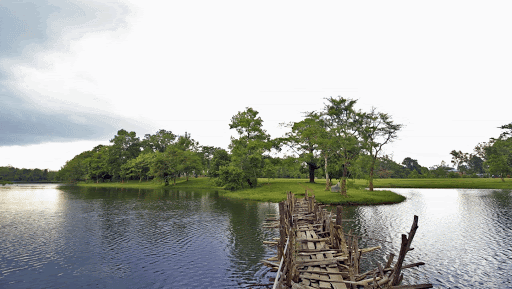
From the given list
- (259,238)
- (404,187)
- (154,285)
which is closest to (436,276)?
(259,238)

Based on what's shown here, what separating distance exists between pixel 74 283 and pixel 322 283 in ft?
48.1

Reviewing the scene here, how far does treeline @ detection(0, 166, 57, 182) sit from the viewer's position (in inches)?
7087

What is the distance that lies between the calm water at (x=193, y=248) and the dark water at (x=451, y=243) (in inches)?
3.1

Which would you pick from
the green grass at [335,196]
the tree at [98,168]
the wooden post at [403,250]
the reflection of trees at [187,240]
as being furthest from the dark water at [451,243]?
the tree at [98,168]

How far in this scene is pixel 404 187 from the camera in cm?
9356

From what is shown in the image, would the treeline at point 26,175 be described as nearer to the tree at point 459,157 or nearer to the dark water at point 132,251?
the dark water at point 132,251

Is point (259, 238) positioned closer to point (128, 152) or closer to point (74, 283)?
point (74, 283)

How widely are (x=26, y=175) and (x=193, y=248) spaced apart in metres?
229

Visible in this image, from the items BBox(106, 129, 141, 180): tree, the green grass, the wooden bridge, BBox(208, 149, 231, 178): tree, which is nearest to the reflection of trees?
the wooden bridge

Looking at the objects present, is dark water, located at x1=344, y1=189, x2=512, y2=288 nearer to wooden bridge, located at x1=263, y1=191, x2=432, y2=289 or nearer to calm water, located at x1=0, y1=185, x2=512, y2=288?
calm water, located at x1=0, y1=185, x2=512, y2=288

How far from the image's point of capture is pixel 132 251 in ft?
70.8

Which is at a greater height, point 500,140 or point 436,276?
point 500,140

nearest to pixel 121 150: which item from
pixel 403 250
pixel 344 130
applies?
pixel 344 130

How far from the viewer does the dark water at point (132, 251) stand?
52.6 ft
